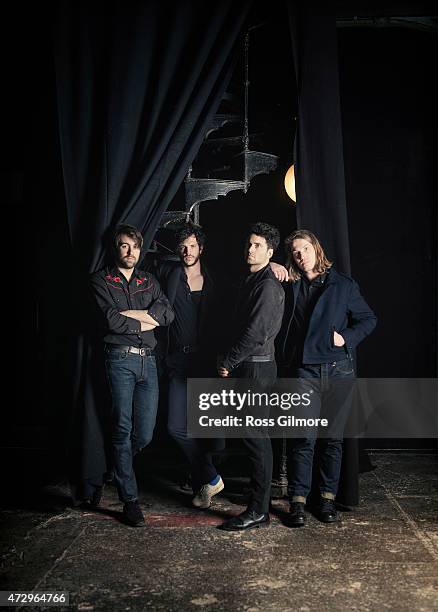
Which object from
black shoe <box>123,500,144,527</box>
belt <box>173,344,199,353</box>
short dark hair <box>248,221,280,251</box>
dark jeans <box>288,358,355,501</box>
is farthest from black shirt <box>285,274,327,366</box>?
black shoe <box>123,500,144,527</box>

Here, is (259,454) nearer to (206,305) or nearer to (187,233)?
(206,305)

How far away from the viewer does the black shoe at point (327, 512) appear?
3.63 m

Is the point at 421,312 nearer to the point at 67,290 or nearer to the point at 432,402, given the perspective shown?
the point at 432,402

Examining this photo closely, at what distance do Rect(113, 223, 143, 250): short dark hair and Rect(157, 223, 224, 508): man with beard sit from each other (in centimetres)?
30

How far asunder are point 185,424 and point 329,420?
37.4 inches

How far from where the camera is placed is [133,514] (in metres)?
3.60

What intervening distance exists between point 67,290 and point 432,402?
3.32 metres

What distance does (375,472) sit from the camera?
4.71 m

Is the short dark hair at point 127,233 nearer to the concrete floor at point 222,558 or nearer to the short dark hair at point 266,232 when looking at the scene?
the short dark hair at point 266,232

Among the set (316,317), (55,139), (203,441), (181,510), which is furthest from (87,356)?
(55,139)

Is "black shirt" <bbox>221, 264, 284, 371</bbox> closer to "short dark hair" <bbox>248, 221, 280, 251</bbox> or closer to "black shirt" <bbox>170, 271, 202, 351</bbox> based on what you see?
"short dark hair" <bbox>248, 221, 280, 251</bbox>

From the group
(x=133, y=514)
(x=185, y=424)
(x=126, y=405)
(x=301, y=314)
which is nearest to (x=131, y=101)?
(x=301, y=314)

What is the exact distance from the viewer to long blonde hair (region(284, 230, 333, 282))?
375 centimetres

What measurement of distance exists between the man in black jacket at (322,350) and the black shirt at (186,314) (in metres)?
0.66
